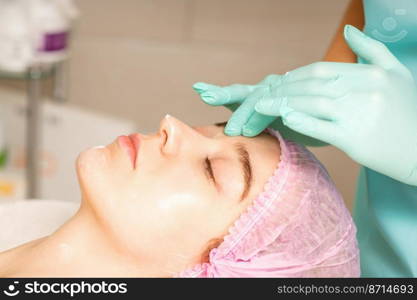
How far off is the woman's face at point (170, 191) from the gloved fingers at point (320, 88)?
0.15 metres

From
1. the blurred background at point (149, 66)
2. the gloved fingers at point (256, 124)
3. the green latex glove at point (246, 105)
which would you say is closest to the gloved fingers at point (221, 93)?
the green latex glove at point (246, 105)

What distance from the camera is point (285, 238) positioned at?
1103 mm

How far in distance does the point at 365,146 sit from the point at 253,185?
21cm

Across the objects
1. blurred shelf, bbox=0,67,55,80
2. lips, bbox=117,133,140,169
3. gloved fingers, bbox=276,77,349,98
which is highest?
gloved fingers, bbox=276,77,349,98

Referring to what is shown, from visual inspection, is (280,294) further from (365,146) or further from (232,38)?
(232,38)

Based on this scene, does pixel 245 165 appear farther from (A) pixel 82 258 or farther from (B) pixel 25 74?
(B) pixel 25 74

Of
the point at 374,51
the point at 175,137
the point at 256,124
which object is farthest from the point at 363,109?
the point at 175,137

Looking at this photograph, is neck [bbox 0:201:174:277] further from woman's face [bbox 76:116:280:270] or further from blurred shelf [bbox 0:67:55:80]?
blurred shelf [bbox 0:67:55:80]

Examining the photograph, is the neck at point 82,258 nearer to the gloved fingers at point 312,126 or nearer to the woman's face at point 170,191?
the woman's face at point 170,191

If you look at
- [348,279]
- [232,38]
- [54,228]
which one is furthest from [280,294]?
[232,38]

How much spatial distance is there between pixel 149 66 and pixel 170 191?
1.32 meters

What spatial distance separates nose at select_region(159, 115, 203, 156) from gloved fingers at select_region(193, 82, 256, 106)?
10cm

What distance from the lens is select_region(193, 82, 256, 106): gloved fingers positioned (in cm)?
124

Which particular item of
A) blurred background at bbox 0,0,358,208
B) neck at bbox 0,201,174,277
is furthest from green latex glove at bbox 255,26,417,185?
blurred background at bbox 0,0,358,208
